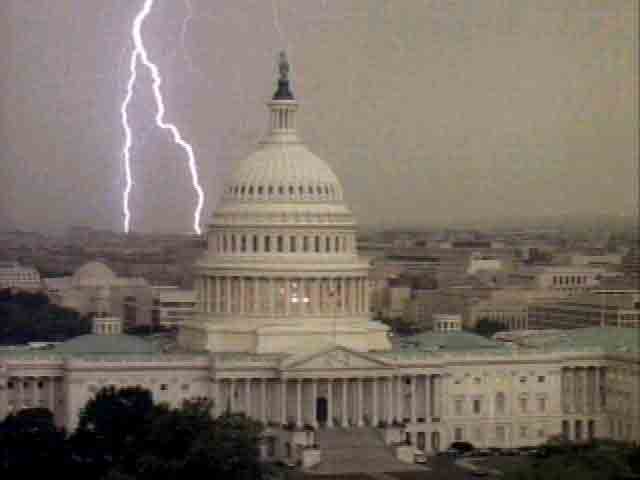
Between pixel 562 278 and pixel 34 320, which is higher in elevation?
pixel 562 278

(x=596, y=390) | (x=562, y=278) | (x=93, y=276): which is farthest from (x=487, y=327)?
(x=596, y=390)

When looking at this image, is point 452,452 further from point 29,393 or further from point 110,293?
point 110,293

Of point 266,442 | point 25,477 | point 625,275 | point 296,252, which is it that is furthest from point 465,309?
point 25,477

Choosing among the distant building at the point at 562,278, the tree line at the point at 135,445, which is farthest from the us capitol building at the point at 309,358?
the distant building at the point at 562,278

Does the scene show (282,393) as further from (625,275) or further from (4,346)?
(625,275)

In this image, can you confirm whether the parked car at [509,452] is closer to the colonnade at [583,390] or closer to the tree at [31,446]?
the colonnade at [583,390]

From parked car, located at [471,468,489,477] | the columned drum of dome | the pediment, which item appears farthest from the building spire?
parked car, located at [471,468,489,477]

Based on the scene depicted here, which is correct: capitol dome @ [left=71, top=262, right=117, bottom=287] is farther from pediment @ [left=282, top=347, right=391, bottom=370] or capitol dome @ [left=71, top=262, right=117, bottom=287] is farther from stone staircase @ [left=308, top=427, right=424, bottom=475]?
stone staircase @ [left=308, top=427, right=424, bottom=475]
